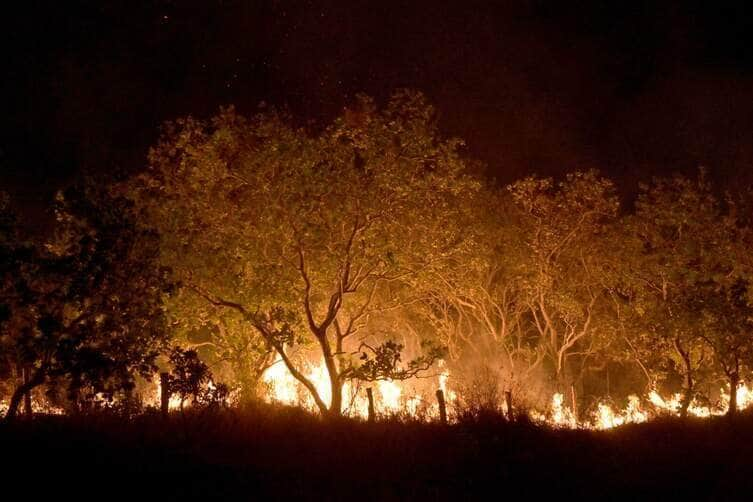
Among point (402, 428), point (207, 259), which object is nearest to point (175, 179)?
point (207, 259)

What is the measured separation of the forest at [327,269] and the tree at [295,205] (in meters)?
0.05

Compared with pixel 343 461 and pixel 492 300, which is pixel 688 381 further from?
pixel 343 461

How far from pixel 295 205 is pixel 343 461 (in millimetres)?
7811

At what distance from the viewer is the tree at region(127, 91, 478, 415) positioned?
655 inches

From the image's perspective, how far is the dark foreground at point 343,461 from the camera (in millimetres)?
8773

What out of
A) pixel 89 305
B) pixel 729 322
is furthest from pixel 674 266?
pixel 89 305

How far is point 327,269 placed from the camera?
17844mm

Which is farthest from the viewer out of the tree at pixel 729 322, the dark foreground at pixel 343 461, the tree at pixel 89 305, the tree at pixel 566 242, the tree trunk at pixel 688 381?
the tree at pixel 566 242

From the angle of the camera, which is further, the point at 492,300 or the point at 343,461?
the point at 492,300

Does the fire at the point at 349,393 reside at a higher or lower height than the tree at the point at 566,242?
lower

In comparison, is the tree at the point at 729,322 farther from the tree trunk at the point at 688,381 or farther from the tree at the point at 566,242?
the tree at the point at 566,242

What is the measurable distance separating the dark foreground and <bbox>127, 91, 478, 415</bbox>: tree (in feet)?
15.0

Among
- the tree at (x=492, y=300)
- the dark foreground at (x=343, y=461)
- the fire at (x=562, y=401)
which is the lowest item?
the dark foreground at (x=343, y=461)

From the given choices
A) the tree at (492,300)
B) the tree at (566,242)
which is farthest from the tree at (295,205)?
the tree at (566,242)
